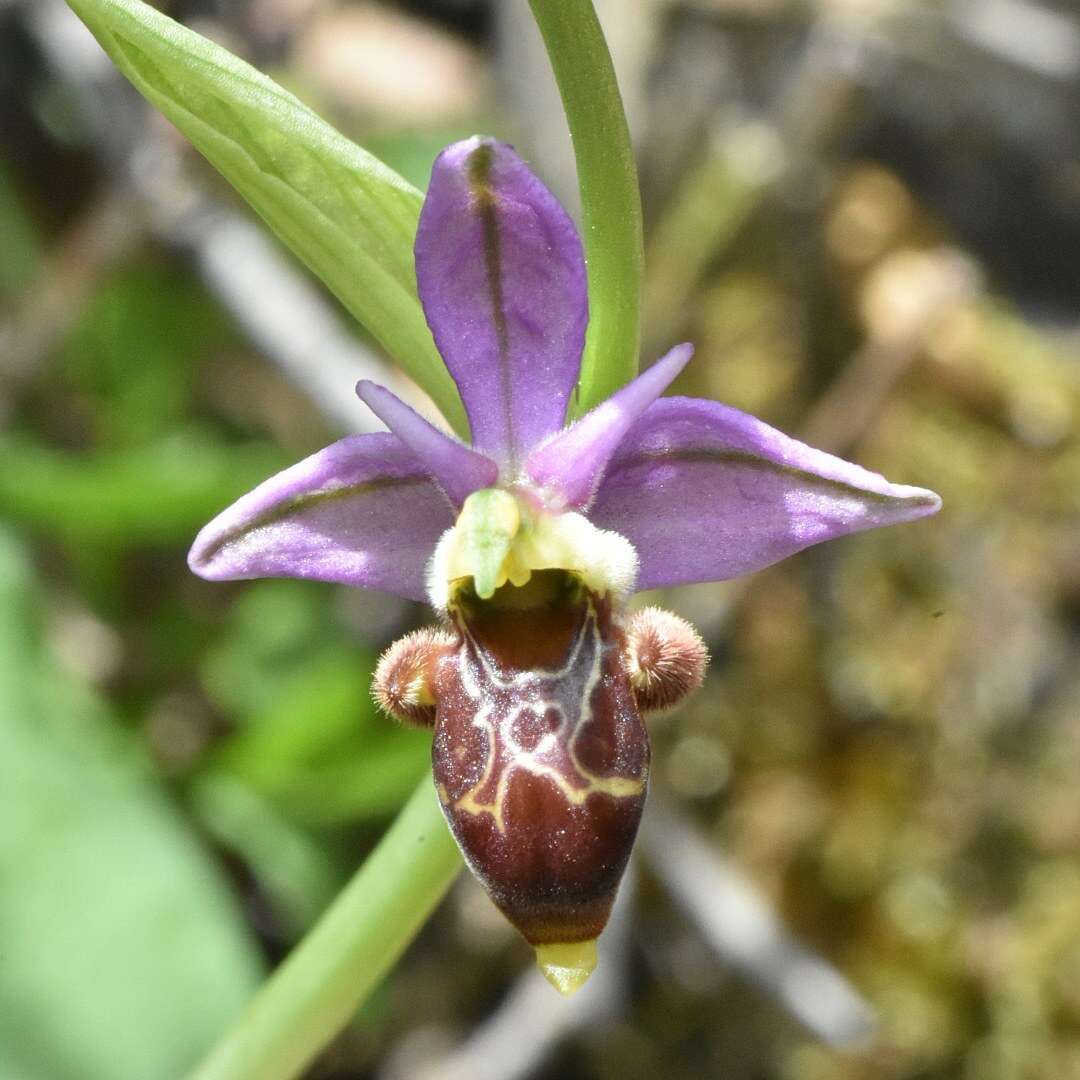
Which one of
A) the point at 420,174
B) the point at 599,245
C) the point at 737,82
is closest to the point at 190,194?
the point at 420,174

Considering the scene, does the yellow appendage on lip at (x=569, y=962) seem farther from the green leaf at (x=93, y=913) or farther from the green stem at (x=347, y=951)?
the green leaf at (x=93, y=913)

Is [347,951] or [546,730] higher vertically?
[546,730]

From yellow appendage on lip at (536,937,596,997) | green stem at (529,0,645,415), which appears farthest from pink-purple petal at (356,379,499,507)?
yellow appendage on lip at (536,937,596,997)

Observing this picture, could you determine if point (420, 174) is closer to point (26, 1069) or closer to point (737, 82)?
point (737, 82)

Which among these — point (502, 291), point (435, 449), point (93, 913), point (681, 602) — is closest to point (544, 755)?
point (435, 449)

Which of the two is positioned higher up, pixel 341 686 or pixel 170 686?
pixel 341 686

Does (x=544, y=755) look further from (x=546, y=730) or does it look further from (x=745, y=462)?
(x=745, y=462)

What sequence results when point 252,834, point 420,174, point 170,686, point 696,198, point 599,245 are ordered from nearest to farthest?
1. point 599,245
2. point 252,834
3. point 170,686
4. point 420,174
5. point 696,198
